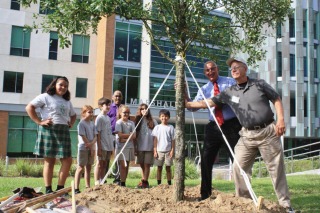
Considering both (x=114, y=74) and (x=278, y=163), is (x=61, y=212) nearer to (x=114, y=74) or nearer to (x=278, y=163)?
(x=278, y=163)

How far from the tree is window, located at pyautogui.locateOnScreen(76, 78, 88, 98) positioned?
18844 millimetres

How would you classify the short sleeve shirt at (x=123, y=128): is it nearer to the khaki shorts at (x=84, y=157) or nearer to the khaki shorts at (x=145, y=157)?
the khaki shorts at (x=145, y=157)

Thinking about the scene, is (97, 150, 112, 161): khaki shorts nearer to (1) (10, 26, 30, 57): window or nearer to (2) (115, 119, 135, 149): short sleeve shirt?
(2) (115, 119, 135, 149): short sleeve shirt

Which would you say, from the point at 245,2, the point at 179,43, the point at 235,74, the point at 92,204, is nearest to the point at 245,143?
the point at 235,74

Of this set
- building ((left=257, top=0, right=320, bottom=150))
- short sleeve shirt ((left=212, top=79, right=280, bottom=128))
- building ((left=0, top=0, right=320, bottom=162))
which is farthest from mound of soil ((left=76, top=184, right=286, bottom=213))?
building ((left=257, top=0, right=320, bottom=150))

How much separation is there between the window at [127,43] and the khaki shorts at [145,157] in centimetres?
1733

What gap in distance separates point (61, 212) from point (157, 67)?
72.4 ft

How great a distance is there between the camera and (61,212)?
3.29 metres

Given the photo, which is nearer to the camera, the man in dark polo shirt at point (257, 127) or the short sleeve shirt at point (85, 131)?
the man in dark polo shirt at point (257, 127)

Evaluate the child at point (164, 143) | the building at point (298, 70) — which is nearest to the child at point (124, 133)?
the child at point (164, 143)

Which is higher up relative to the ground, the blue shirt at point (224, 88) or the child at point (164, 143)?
the blue shirt at point (224, 88)

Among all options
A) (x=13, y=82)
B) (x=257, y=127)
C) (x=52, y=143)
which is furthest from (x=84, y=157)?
(x=13, y=82)

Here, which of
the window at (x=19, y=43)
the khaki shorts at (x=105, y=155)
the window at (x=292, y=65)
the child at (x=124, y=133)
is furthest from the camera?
the window at (x=292, y=65)

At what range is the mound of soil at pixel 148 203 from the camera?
11.5 ft
